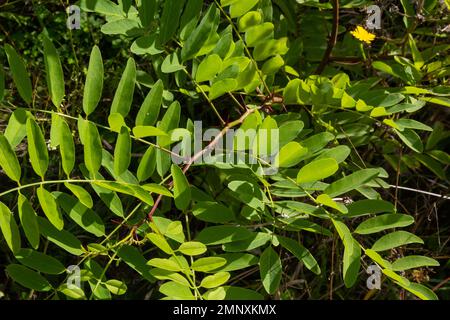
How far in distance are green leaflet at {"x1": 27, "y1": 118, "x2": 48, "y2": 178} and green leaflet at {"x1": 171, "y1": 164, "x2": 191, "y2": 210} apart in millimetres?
230

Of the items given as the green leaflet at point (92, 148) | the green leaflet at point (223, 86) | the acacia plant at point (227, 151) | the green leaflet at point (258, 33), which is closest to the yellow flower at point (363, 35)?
the acacia plant at point (227, 151)

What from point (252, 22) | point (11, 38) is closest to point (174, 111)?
point (252, 22)

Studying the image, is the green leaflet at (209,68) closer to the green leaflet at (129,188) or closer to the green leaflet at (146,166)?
the green leaflet at (146,166)

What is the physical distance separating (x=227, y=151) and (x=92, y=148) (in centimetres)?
27

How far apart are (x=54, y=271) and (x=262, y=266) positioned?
0.41m

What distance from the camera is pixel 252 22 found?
147cm

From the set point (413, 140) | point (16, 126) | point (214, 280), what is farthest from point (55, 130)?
point (413, 140)

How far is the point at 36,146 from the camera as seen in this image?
116 centimetres

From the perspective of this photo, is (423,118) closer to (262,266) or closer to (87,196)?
(262,266)

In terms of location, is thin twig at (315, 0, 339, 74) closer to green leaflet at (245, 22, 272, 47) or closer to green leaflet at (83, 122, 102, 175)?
green leaflet at (245, 22, 272, 47)

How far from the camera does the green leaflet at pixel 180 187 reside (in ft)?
3.96

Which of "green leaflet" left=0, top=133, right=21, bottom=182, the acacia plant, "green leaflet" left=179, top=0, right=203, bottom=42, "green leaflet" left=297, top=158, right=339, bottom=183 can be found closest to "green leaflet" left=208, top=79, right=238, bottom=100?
the acacia plant

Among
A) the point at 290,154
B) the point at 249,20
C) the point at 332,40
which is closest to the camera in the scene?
the point at 290,154

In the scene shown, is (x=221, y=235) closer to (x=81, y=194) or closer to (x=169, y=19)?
(x=81, y=194)
